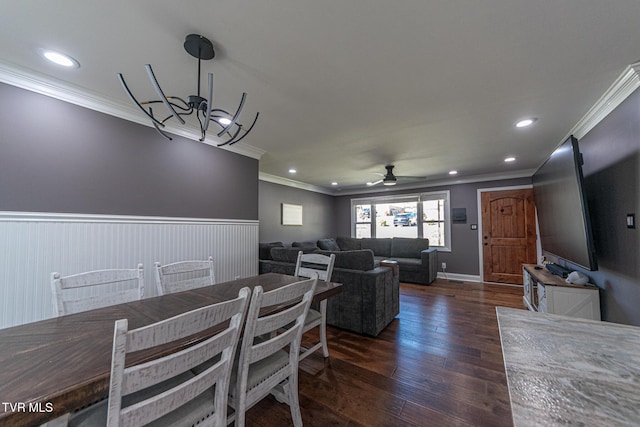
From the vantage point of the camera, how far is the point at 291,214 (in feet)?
19.3

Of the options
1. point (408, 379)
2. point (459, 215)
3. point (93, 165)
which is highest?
point (93, 165)

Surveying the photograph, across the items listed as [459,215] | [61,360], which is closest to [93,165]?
[61,360]

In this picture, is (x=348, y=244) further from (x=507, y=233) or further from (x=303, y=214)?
(x=507, y=233)

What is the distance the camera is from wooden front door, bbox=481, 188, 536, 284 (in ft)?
16.1

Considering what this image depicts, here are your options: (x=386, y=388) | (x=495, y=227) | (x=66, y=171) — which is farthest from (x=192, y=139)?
(x=495, y=227)

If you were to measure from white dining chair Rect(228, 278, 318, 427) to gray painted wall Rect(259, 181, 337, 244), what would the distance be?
384 centimetres

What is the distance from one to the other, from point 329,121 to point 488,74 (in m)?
1.40

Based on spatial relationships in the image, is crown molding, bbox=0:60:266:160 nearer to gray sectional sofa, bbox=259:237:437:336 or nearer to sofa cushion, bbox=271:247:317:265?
sofa cushion, bbox=271:247:317:265

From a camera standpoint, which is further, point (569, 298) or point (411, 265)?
point (411, 265)

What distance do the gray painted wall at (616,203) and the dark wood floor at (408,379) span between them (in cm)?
107

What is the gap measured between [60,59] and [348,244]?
5856 mm

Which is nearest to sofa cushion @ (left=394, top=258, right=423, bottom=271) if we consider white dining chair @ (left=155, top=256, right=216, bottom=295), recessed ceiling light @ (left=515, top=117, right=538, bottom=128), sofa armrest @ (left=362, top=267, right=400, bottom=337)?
sofa armrest @ (left=362, top=267, right=400, bottom=337)

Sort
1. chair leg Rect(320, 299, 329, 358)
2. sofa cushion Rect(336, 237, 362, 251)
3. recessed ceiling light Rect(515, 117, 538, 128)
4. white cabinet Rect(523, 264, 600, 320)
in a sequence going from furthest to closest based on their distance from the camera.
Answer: sofa cushion Rect(336, 237, 362, 251) → recessed ceiling light Rect(515, 117, 538, 128) → white cabinet Rect(523, 264, 600, 320) → chair leg Rect(320, 299, 329, 358)

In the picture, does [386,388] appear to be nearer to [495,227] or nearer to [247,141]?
[247,141]
